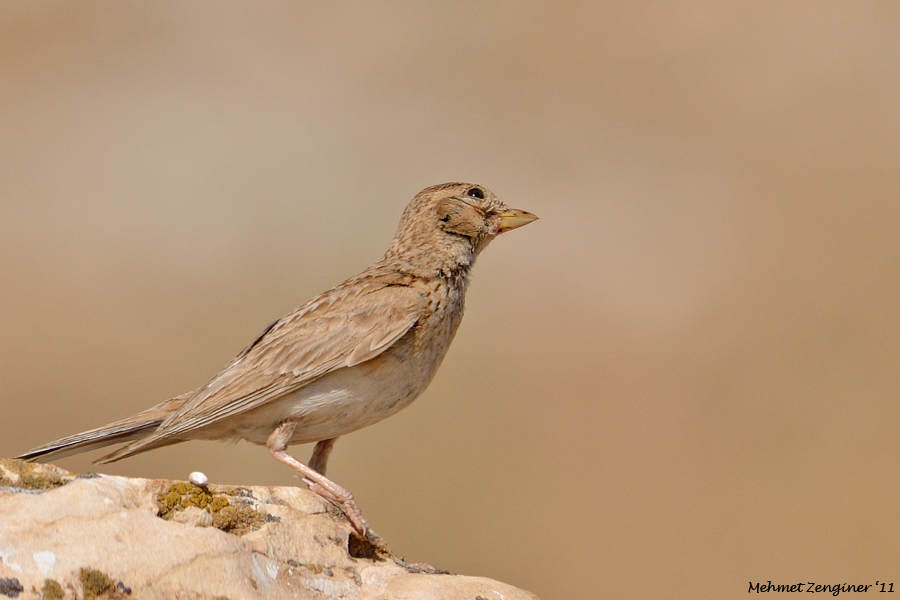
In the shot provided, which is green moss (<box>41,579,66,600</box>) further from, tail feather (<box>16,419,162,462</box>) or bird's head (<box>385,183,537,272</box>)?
bird's head (<box>385,183,537,272</box>)

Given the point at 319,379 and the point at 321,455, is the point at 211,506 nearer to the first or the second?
the point at 319,379

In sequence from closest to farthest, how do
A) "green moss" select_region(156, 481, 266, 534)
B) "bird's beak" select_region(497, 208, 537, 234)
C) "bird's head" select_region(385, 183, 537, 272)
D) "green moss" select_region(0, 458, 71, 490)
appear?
"green moss" select_region(0, 458, 71, 490), "green moss" select_region(156, 481, 266, 534), "bird's head" select_region(385, 183, 537, 272), "bird's beak" select_region(497, 208, 537, 234)

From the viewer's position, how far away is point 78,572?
117 inches

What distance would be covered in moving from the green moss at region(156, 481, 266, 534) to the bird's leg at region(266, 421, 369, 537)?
57 cm

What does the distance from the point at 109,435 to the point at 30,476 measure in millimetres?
1674

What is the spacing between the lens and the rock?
9.86 feet

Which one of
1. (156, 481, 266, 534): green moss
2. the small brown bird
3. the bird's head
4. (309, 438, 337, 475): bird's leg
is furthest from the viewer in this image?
the bird's head

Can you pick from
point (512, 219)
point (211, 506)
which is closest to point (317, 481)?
point (211, 506)

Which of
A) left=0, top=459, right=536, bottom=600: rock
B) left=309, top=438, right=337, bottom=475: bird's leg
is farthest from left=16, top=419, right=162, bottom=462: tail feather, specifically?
left=0, top=459, right=536, bottom=600: rock

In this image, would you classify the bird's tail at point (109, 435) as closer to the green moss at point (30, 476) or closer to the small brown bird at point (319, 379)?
the small brown bird at point (319, 379)

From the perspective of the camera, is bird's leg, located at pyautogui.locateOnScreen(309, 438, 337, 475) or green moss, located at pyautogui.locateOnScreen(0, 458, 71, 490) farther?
bird's leg, located at pyautogui.locateOnScreen(309, 438, 337, 475)

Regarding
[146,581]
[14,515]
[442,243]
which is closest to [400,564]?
[146,581]

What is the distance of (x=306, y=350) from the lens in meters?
5.23

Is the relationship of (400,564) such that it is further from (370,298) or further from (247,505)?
(370,298)
